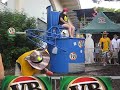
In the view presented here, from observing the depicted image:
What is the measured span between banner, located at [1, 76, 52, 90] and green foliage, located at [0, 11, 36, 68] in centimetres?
888

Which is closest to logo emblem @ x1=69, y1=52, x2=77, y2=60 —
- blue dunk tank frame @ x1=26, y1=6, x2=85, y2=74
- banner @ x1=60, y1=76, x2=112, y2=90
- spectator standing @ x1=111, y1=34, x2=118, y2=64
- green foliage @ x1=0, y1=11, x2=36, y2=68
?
blue dunk tank frame @ x1=26, y1=6, x2=85, y2=74

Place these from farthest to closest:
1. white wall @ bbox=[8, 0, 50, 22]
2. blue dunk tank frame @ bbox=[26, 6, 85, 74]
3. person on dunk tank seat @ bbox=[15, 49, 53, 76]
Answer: white wall @ bbox=[8, 0, 50, 22]
blue dunk tank frame @ bbox=[26, 6, 85, 74]
person on dunk tank seat @ bbox=[15, 49, 53, 76]

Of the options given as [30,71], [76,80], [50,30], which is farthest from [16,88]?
[50,30]

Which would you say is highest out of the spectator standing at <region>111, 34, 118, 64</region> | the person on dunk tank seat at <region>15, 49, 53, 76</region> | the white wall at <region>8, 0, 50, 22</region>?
the white wall at <region>8, 0, 50, 22</region>

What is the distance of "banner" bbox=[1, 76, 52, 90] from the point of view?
4.76m

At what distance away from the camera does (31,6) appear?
19.4m

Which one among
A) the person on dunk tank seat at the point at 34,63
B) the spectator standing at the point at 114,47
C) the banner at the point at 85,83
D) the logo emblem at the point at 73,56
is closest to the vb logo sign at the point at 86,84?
the banner at the point at 85,83

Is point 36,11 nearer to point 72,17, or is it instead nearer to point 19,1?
point 19,1

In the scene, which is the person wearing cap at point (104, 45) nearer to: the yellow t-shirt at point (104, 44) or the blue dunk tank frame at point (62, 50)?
the yellow t-shirt at point (104, 44)

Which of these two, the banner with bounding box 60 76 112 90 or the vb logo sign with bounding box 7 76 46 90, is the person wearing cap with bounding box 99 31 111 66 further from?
the vb logo sign with bounding box 7 76 46 90

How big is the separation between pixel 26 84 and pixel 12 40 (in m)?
9.10

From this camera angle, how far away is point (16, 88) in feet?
15.6

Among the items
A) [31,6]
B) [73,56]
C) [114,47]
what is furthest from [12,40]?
[114,47]

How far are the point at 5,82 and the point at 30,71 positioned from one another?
5.51ft
